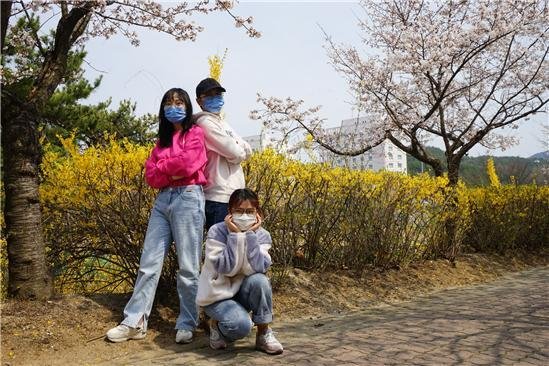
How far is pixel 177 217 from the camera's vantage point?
338cm

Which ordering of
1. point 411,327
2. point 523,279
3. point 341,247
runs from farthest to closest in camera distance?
point 523,279
point 341,247
point 411,327

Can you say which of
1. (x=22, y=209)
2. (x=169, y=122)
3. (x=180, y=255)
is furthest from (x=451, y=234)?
(x=22, y=209)

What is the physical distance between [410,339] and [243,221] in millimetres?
1615

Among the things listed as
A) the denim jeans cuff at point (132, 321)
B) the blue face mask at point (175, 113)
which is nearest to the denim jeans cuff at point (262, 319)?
the denim jeans cuff at point (132, 321)

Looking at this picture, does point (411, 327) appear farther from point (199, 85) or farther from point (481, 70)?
point (481, 70)

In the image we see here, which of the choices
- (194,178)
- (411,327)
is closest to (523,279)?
(411,327)

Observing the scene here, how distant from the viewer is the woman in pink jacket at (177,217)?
3.33 m

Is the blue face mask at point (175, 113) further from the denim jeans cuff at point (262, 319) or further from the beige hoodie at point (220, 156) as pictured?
the denim jeans cuff at point (262, 319)

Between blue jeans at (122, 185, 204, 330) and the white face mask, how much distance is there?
39 centimetres

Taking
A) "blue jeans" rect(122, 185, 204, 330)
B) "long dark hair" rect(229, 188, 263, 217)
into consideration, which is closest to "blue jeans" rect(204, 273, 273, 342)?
"blue jeans" rect(122, 185, 204, 330)

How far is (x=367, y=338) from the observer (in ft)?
11.9

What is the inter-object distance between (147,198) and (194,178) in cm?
79

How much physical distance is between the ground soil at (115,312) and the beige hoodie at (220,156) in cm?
112

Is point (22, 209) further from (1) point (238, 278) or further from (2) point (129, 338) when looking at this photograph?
(1) point (238, 278)
